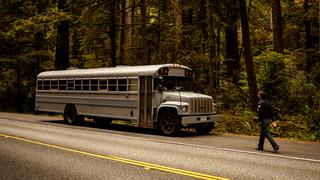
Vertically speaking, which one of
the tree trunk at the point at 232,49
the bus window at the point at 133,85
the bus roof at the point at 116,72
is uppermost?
the tree trunk at the point at 232,49

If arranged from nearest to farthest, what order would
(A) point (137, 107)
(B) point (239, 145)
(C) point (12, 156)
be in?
1. (C) point (12, 156)
2. (B) point (239, 145)
3. (A) point (137, 107)

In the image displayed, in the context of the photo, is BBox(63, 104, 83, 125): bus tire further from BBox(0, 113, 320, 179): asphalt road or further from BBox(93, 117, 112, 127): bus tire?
BBox(0, 113, 320, 179): asphalt road

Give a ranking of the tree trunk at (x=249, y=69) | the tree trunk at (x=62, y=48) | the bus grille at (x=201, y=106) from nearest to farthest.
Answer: the bus grille at (x=201, y=106), the tree trunk at (x=249, y=69), the tree trunk at (x=62, y=48)

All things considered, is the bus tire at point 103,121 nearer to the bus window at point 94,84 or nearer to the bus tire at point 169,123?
the bus window at point 94,84

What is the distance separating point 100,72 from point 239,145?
29.8 feet

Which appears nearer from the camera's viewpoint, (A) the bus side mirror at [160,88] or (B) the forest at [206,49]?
(A) the bus side mirror at [160,88]

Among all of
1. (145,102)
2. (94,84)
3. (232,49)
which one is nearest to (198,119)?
(145,102)

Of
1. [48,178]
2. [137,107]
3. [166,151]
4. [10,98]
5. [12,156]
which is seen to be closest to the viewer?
[48,178]

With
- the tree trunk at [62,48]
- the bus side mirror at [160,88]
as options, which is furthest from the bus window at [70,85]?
the tree trunk at [62,48]

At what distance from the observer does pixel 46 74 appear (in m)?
23.1

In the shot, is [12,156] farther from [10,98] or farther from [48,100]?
[10,98]

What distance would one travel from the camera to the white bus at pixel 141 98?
1551 cm

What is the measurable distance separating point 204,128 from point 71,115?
801 centimetres

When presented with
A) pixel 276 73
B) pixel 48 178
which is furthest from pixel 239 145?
pixel 276 73
